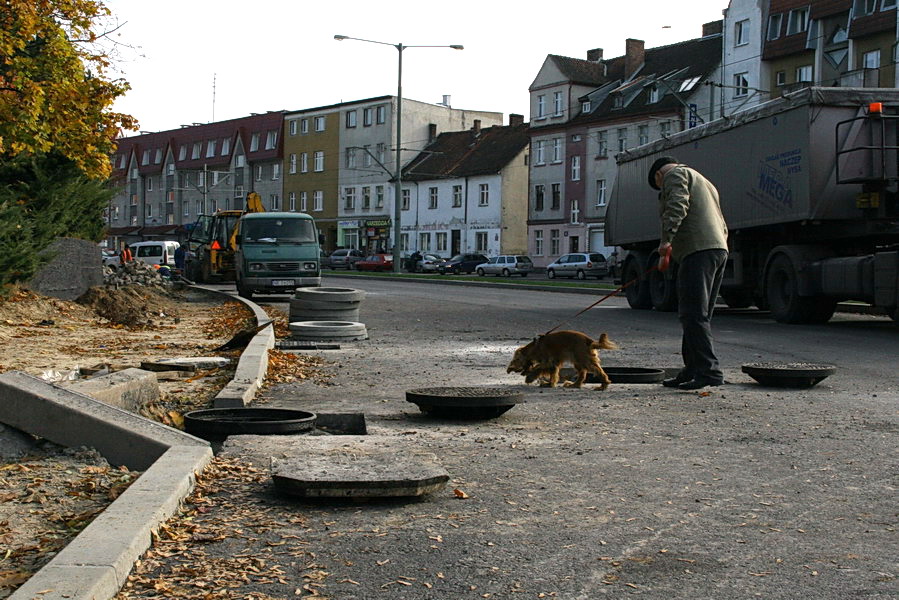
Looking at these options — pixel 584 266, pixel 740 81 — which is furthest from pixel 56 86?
pixel 740 81

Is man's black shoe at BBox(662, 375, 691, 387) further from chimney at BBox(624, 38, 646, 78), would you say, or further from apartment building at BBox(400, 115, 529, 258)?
apartment building at BBox(400, 115, 529, 258)

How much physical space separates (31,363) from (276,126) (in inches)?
3450

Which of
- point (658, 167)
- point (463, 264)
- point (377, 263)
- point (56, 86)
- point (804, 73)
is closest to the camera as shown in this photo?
point (658, 167)

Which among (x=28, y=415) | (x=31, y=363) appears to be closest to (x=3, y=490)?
(x=28, y=415)

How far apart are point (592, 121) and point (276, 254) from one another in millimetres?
41994

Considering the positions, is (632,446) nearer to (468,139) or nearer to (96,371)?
(96,371)

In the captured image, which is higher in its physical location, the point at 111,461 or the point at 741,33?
the point at 741,33

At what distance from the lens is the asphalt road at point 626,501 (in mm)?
3469

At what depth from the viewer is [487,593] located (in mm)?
3314

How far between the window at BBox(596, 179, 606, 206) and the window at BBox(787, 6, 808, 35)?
1568 centimetres

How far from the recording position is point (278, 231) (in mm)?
28156

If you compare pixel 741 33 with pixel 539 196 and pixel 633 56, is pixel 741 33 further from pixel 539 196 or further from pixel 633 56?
pixel 539 196

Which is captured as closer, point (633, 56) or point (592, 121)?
point (592, 121)

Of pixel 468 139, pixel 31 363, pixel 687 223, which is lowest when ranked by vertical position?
pixel 31 363
